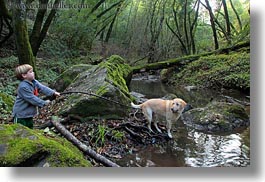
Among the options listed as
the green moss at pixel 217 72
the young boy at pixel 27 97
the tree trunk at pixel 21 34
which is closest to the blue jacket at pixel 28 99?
the young boy at pixel 27 97

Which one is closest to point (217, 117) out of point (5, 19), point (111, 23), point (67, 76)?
point (111, 23)

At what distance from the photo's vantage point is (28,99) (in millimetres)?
3359

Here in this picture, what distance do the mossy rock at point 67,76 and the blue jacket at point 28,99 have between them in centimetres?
113

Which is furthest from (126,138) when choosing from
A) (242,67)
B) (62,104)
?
(242,67)

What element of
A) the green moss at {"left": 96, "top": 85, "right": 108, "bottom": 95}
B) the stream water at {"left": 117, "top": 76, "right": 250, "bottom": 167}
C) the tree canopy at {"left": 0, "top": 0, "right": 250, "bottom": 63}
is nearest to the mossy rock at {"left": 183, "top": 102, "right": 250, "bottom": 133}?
the stream water at {"left": 117, "top": 76, "right": 250, "bottom": 167}

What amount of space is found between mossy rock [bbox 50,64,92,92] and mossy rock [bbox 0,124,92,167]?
1628 millimetres

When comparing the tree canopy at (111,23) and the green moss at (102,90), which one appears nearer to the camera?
the tree canopy at (111,23)

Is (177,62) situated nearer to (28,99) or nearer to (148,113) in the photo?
(148,113)

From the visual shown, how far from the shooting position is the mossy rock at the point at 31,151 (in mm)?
2902

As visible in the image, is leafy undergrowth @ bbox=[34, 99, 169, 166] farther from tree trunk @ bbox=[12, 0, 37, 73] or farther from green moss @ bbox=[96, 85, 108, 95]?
tree trunk @ bbox=[12, 0, 37, 73]

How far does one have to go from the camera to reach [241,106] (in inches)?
171

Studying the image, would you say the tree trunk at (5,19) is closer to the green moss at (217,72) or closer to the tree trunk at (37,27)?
the tree trunk at (37,27)

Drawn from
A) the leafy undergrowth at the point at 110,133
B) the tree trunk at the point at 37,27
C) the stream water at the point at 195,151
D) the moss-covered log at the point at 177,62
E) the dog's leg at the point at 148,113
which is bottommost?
the stream water at the point at 195,151

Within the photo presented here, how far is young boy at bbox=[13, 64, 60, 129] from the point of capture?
11.0ft
